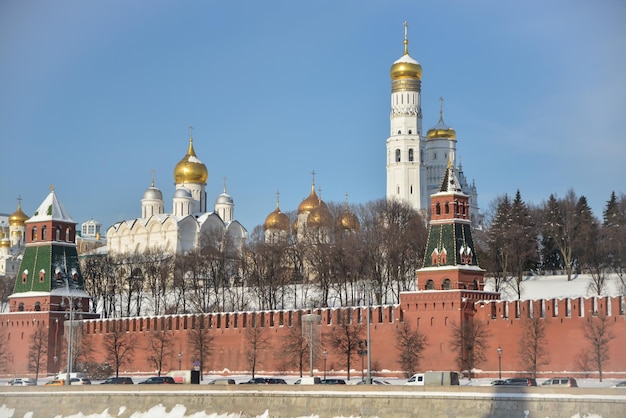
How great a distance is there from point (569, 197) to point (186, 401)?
146 feet

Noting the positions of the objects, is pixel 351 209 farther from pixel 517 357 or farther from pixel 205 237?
pixel 517 357

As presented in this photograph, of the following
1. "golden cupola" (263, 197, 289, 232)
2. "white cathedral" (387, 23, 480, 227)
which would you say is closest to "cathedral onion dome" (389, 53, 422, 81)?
"white cathedral" (387, 23, 480, 227)

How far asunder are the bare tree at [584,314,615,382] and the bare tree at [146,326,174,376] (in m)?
24.6

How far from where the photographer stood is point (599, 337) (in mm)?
53000

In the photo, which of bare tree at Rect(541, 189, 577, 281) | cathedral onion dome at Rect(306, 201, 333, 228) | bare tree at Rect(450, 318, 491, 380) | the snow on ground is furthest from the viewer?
cathedral onion dome at Rect(306, 201, 333, 228)

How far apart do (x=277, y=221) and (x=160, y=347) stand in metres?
34.5

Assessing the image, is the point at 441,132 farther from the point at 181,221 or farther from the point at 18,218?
the point at 18,218

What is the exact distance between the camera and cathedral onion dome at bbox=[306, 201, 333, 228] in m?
90.7

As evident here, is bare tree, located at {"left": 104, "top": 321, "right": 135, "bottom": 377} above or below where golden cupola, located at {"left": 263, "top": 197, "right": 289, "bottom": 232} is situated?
below

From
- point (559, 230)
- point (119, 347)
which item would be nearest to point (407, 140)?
point (559, 230)

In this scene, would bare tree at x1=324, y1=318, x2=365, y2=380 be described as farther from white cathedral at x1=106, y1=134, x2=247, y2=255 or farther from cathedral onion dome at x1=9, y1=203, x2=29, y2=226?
cathedral onion dome at x1=9, y1=203, x2=29, y2=226

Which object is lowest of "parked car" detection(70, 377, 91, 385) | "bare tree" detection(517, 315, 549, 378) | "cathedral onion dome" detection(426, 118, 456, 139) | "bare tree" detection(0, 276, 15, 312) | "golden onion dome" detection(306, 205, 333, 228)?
"parked car" detection(70, 377, 91, 385)

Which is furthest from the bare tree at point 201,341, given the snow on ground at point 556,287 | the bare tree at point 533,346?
the bare tree at point 533,346

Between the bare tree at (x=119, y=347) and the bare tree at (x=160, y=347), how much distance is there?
1.60 metres
